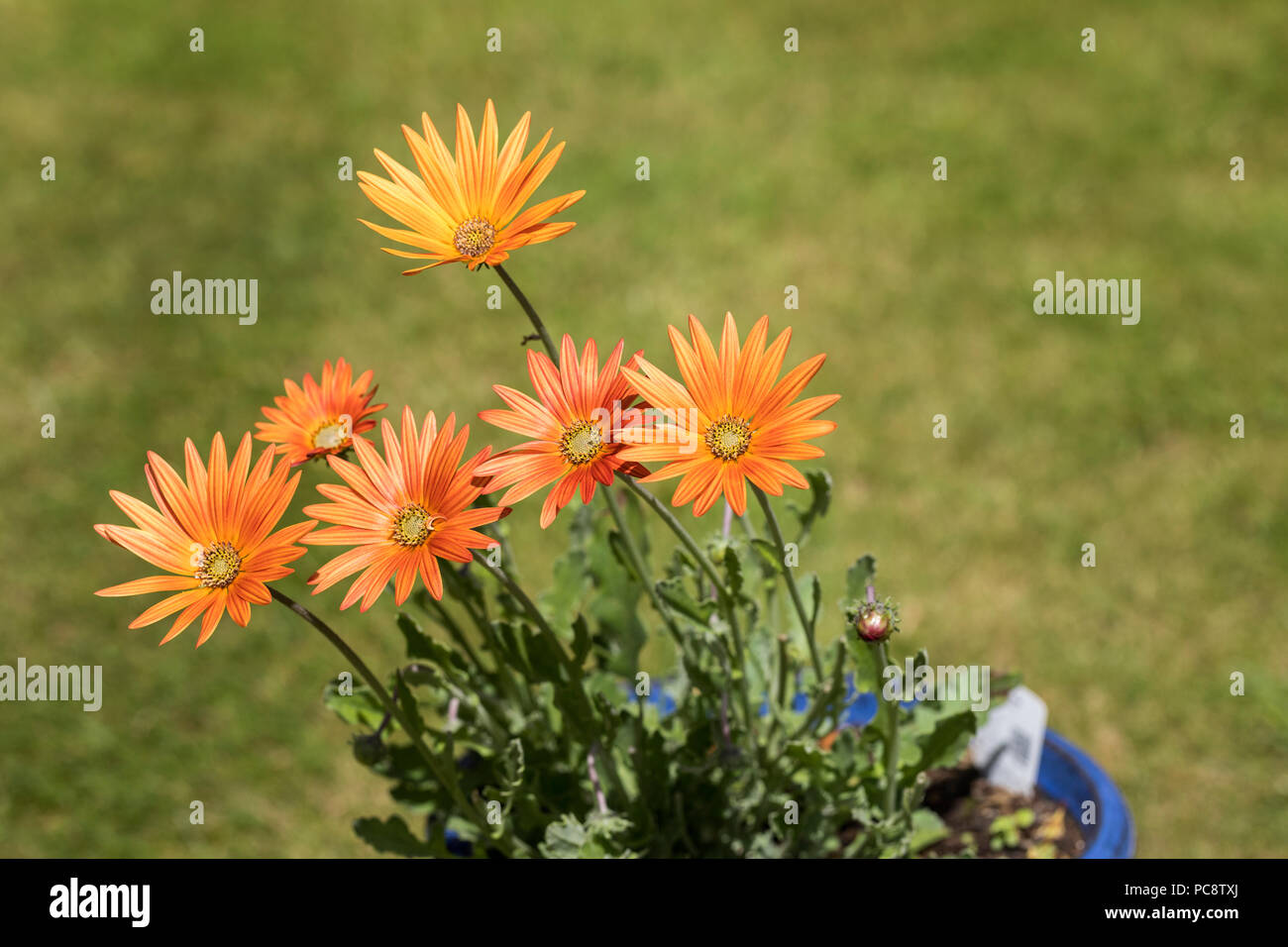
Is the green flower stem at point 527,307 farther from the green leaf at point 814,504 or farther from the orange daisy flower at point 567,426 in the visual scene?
the green leaf at point 814,504

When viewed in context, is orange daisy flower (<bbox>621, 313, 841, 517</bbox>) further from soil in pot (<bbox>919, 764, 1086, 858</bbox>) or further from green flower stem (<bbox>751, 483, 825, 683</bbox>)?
soil in pot (<bbox>919, 764, 1086, 858</bbox>)

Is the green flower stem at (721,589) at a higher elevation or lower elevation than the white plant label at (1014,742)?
higher

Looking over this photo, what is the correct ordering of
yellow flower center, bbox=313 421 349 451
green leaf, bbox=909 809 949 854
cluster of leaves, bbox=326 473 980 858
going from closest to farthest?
yellow flower center, bbox=313 421 349 451 < cluster of leaves, bbox=326 473 980 858 < green leaf, bbox=909 809 949 854

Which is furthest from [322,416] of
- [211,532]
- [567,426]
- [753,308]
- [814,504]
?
[753,308]

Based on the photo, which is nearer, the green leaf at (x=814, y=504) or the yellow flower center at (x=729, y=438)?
the yellow flower center at (x=729, y=438)

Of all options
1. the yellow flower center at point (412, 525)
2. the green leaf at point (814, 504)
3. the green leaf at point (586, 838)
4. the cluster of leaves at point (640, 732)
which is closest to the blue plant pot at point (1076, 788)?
the cluster of leaves at point (640, 732)

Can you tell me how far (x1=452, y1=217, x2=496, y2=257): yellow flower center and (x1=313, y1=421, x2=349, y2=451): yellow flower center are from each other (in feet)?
0.91

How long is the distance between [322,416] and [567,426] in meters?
0.37

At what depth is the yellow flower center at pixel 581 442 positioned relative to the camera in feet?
3.82

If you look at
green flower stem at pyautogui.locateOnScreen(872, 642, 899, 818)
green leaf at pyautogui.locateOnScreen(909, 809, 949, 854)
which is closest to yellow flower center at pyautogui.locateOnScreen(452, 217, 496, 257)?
green flower stem at pyautogui.locateOnScreen(872, 642, 899, 818)

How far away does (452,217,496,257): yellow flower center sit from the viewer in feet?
4.02

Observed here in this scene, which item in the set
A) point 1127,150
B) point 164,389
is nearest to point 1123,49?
point 1127,150
